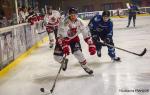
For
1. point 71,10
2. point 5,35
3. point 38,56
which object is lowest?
point 38,56

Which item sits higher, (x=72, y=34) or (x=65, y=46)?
(x=72, y=34)

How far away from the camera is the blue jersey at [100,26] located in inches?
283

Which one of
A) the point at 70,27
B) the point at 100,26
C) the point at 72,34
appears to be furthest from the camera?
the point at 100,26

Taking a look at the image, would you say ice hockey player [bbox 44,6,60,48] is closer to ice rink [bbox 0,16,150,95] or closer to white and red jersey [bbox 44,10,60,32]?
white and red jersey [bbox 44,10,60,32]

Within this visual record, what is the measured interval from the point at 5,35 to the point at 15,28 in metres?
1.11

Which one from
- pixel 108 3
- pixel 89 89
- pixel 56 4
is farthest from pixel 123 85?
pixel 108 3

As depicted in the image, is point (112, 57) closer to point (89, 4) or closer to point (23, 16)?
point (23, 16)

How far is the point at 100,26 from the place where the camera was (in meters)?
7.32

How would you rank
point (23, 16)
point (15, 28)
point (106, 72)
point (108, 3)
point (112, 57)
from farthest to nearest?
point (108, 3), point (23, 16), point (15, 28), point (112, 57), point (106, 72)

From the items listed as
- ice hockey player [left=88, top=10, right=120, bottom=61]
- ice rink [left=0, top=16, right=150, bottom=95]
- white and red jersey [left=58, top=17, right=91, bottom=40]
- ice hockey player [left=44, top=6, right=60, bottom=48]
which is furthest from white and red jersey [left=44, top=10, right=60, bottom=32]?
white and red jersey [left=58, top=17, right=91, bottom=40]

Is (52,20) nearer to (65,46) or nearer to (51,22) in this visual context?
(51,22)

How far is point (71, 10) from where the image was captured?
562cm

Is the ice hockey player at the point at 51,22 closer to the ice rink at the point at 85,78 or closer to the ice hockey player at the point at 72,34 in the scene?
the ice rink at the point at 85,78

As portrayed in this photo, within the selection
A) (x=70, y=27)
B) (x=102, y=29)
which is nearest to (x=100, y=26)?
(x=102, y=29)
